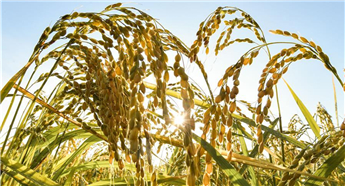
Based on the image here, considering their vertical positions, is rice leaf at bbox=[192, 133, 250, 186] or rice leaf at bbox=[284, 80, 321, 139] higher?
rice leaf at bbox=[284, 80, 321, 139]

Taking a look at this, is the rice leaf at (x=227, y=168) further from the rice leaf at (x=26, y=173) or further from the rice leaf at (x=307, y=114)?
the rice leaf at (x=307, y=114)

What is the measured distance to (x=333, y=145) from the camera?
1.17 m

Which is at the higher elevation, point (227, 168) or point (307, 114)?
point (307, 114)

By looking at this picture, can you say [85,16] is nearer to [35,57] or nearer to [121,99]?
[35,57]

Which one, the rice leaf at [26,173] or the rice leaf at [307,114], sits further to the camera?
the rice leaf at [307,114]

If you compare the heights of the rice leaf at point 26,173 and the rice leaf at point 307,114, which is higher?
the rice leaf at point 307,114

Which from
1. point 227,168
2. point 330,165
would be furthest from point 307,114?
point 227,168

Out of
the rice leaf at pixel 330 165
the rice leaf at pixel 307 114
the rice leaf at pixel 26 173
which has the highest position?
the rice leaf at pixel 307 114

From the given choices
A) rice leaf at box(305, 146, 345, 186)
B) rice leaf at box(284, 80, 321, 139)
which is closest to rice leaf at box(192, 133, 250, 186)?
rice leaf at box(305, 146, 345, 186)

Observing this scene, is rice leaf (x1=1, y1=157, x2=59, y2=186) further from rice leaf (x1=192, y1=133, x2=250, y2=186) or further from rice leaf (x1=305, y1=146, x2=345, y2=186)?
rice leaf (x1=305, y1=146, x2=345, y2=186)

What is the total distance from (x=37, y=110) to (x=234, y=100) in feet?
3.57

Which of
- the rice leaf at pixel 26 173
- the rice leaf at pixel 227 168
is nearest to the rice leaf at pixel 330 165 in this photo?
the rice leaf at pixel 227 168

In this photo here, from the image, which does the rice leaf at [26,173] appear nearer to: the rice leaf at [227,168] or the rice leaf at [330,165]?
the rice leaf at [227,168]

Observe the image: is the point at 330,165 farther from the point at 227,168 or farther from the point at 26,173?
the point at 26,173
